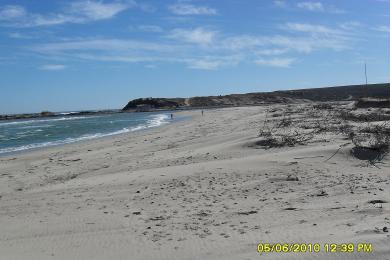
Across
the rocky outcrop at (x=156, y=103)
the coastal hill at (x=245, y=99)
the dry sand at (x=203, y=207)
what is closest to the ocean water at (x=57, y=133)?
the dry sand at (x=203, y=207)

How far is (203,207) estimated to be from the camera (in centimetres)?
641

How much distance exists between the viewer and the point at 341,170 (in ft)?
26.9

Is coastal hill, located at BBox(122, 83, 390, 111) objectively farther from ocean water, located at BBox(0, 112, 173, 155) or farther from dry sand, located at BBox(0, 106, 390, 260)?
dry sand, located at BBox(0, 106, 390, 260)

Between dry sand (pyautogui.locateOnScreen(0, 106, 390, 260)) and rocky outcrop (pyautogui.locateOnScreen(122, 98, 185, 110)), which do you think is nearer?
dry sand (pyautogui.locateOnScreen(0, 106, 390, 260))

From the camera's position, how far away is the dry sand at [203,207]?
4.72m

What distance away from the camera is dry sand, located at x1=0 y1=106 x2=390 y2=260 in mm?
4719

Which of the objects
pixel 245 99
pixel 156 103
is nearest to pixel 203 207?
pixel 245 99

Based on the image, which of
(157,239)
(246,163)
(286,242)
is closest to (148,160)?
(246,163)

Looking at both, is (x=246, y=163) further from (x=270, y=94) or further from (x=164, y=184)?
(x=270, y=94)

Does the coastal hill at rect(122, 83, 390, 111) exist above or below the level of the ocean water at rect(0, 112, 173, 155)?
above

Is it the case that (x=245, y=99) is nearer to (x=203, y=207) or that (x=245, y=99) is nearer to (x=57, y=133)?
(x=57, y=133)

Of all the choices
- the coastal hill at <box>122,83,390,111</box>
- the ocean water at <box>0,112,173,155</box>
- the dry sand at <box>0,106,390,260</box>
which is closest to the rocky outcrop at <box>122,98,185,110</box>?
the coastal hill at <box>122,83,390,111</box>

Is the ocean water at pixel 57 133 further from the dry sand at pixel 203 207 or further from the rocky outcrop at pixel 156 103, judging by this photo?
the rocky outcrop at pixel 156 103

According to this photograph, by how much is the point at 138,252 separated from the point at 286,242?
5.12 ft
